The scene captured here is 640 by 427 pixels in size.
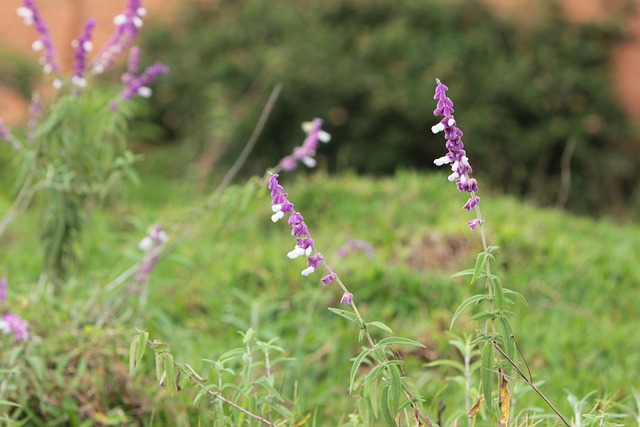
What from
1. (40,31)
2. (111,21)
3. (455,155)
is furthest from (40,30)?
(111,21)

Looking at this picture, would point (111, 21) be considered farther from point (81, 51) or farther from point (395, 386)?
point (395, 386)

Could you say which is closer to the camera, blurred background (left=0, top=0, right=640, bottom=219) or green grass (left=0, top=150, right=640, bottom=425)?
green grass (left=0, top=150, right=640, bottom=425)

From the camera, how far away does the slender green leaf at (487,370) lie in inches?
75.0

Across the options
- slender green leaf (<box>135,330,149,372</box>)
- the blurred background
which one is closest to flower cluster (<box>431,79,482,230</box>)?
slender green leaf (<box>135,330,149,372</box>)

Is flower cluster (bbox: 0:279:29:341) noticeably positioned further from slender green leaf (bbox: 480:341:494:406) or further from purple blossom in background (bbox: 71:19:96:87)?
slender green leaf (bbox: 480:341:494:406)

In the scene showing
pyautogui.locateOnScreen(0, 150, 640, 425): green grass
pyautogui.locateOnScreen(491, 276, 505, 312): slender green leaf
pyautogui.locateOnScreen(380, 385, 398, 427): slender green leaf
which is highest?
pyautogui.locateOnScreen(491, 276, 505, 312): slender green leaf

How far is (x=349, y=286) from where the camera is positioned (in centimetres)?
441

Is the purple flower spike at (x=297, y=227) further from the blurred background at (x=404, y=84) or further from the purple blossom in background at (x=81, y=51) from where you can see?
the blurred background at (x=404, y=84)

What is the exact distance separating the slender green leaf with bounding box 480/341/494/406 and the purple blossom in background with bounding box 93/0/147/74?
5.83 feet

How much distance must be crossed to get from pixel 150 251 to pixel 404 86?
222 inches

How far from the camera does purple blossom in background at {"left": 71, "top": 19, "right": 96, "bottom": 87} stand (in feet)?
10.2

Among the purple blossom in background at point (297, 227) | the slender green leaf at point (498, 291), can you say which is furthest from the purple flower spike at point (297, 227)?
the slender green leaf at point (498, 291)

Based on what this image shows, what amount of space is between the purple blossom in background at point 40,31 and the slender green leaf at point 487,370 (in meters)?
2.02

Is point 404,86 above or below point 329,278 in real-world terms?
below
